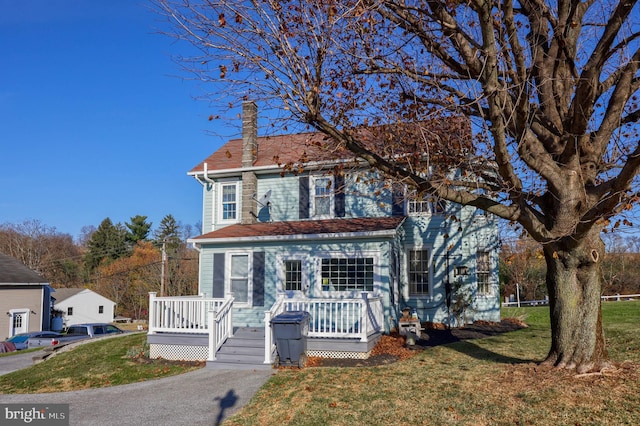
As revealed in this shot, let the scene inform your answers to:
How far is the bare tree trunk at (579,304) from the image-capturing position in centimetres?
754

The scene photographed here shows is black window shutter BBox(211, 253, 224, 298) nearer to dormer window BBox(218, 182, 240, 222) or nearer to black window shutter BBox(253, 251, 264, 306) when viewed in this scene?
black window shutter BBox(253, 251, 264, 306)

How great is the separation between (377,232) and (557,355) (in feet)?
21.7

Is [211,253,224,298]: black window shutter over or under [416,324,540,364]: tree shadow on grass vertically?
over

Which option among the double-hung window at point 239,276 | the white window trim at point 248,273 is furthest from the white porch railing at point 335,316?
the double-hung window at point 239,276

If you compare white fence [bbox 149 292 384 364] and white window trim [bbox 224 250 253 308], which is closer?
white fence [bbox 149 292 384 364]

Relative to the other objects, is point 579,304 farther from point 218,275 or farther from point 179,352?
point 218,275

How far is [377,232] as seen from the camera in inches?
545

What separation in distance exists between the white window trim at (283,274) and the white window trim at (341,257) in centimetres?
32

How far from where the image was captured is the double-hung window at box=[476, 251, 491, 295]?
54.6ft

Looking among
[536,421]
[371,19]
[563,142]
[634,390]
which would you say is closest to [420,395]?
[536,421]

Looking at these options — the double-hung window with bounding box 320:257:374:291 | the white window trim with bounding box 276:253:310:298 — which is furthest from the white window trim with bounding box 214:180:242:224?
the double-hung window with bounding box 320:257:374:291

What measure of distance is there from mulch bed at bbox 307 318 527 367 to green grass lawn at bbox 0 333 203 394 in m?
3.71

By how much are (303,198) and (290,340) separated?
755cm

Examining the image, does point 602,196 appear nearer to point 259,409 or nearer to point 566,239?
point 566,239
